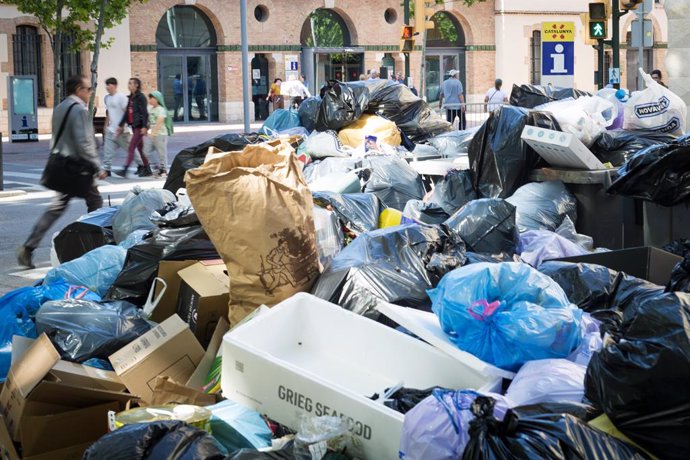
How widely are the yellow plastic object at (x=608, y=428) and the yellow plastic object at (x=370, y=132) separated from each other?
605 centimetres

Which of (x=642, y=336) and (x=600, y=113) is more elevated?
(x=600, y=113)

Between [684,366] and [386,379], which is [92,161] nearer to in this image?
[386,379]

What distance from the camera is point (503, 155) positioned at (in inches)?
249

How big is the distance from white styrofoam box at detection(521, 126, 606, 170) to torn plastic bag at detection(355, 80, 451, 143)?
3.36 metres

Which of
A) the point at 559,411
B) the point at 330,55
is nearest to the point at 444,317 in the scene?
the point at 559,411

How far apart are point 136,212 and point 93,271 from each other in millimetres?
1280

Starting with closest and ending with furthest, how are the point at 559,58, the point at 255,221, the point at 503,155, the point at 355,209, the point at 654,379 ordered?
1. the point at 654,379
2. the point at 255,221
3. the point at 355,209
4. the point at 503,155
5. the point at 559,58

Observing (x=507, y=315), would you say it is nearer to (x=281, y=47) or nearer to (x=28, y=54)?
(x=28, y=54)

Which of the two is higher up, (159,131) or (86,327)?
(159,131)

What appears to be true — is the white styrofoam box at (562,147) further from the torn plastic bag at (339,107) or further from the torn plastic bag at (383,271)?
the torn plastic bag at (339,107)

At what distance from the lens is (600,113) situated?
21.7 feet

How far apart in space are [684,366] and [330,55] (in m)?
33.0

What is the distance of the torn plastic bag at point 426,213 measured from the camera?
592 cm


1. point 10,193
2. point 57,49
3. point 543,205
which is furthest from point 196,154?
point 57,49
